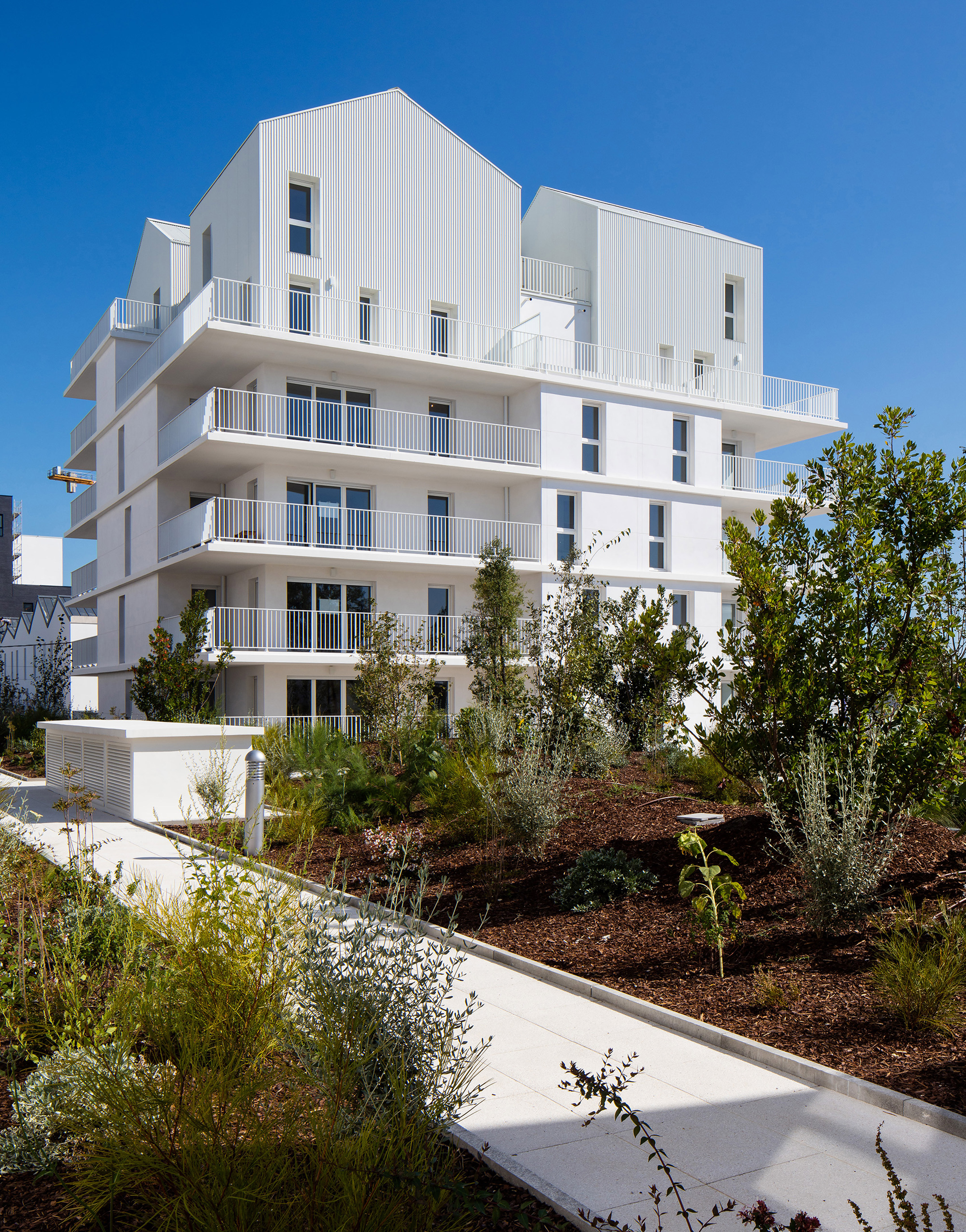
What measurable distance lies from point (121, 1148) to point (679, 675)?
6331mm

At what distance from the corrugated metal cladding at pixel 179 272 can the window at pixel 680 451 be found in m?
15.5

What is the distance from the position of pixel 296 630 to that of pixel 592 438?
34.1 ft

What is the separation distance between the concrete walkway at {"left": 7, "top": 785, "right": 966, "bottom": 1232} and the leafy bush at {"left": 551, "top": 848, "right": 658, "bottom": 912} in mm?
2048

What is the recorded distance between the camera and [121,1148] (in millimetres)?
3215

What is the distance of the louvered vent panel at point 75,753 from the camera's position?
1691 cm

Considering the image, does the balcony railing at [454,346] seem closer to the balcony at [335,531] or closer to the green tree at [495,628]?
the balcony at [335,531]

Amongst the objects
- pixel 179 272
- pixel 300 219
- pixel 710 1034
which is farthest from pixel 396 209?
pixel 710 1034

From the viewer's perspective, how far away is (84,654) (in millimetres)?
32312

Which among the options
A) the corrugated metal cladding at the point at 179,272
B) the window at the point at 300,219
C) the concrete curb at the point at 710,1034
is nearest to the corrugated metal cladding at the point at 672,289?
the window at the point at 300,219

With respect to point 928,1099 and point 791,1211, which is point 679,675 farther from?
point 791,1211

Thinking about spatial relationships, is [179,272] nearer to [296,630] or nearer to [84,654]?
[84,654]

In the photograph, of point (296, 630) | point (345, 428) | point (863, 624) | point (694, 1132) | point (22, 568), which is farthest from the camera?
point (22, 568)

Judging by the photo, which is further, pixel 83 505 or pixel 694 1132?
pixel 83 505

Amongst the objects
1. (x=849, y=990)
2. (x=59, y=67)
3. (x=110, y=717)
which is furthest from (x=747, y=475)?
(x=849, y=990)
